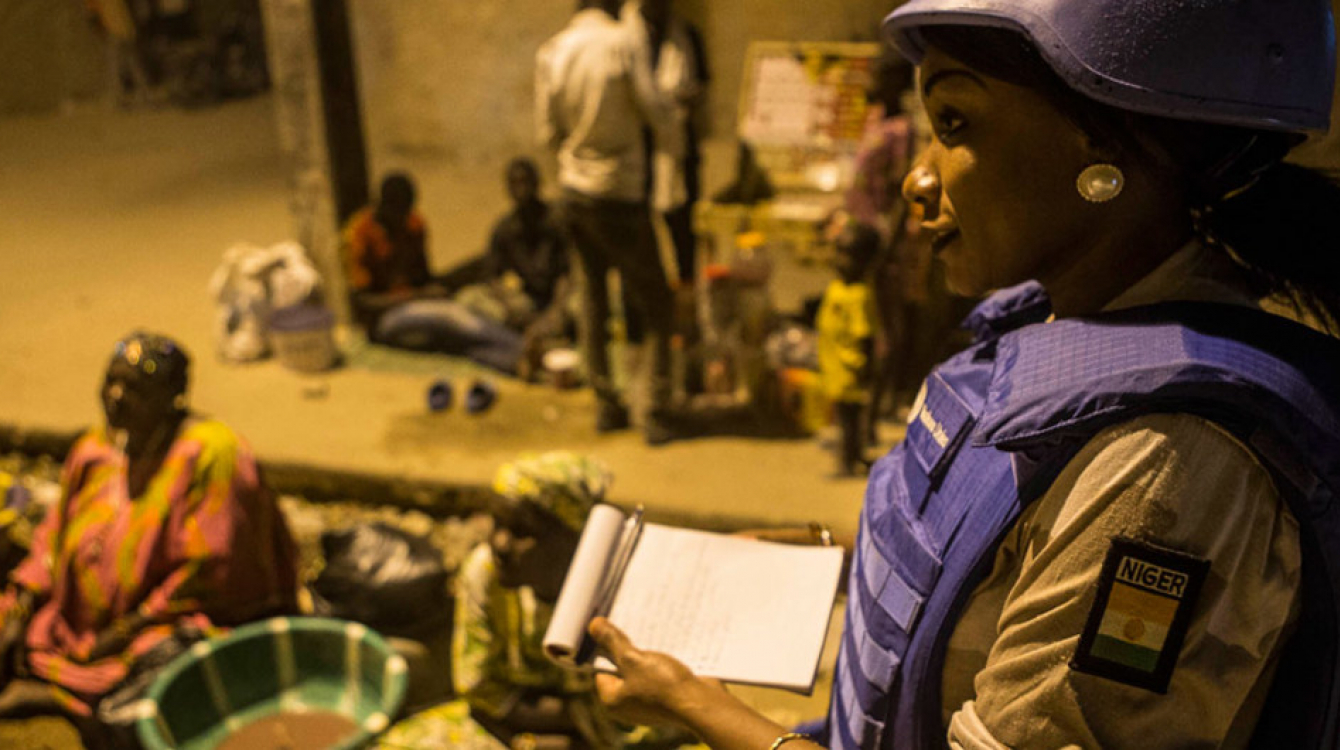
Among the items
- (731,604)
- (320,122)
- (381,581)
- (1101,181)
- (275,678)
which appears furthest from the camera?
(320,122)

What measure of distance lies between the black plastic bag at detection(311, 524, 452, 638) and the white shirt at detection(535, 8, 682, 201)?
1.95 m

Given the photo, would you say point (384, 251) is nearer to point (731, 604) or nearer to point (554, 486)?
point (554, 486)

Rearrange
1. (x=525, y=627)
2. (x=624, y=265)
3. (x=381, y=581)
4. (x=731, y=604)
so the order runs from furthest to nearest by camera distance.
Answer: (x=624, y=265)
(x=381, y=581)
(x=525, y=627)
(x=731, y=604)

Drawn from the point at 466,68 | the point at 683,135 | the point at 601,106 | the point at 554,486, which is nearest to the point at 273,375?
the point at 601,106

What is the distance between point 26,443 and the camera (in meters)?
5.66

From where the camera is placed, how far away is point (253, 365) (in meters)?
6.35

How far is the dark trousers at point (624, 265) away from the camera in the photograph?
17.1 ft

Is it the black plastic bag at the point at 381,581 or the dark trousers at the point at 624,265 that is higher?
the dark trousers at the point at 624,265

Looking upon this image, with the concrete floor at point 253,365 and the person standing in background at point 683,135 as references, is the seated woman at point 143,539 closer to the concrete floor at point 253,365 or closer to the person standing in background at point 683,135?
the concrete floor at point 253,365

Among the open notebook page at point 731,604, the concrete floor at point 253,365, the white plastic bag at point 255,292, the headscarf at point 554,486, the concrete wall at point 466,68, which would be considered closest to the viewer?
the open notebook page at point 731,604

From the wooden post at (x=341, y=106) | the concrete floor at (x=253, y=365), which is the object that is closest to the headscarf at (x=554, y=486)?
the concrete floor at (x=253, y=365)

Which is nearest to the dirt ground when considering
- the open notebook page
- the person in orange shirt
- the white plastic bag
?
the white plastic bag

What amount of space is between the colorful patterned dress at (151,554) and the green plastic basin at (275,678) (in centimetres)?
20

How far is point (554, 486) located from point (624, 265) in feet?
8.59
